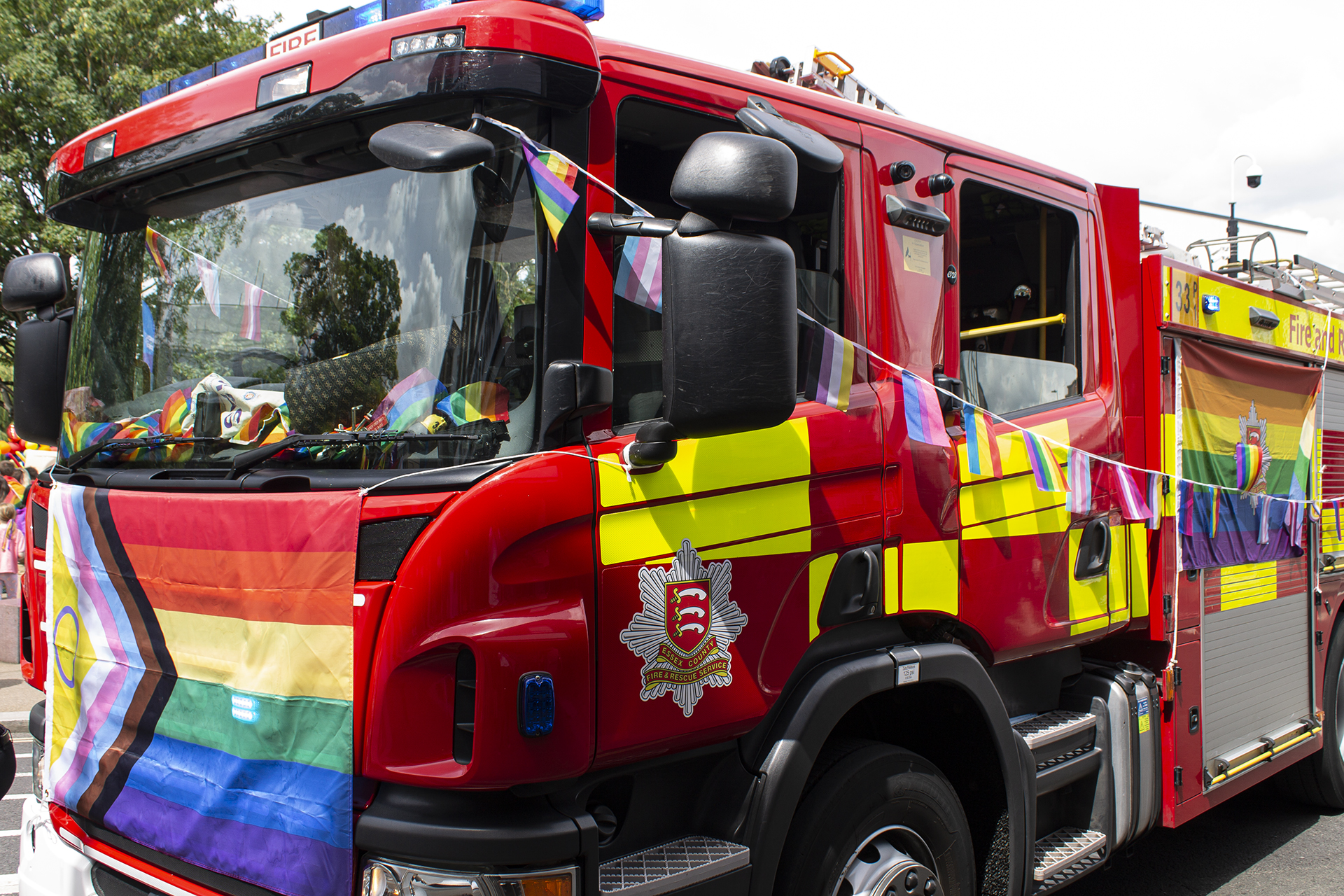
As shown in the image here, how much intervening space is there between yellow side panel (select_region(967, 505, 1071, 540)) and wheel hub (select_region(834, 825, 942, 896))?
35.7 inches

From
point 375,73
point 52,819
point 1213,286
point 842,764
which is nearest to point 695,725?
point 842,764

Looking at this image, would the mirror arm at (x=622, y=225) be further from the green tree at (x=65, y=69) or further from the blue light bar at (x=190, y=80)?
the green tree at (x=65, y=69)

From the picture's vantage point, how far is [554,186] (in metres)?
2.20

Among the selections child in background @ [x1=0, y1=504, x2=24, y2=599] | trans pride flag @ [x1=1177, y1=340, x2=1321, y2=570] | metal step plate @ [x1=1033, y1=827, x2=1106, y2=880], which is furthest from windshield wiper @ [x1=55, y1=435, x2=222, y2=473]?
child in background @ [x1=0, y1=504, x2=24, y2=599]

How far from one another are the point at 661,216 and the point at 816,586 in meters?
1.09

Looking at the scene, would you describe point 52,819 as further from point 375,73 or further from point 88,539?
point 375,73

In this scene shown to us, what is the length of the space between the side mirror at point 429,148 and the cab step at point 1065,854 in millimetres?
2750

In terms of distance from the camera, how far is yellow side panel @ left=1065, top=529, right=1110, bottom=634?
354 centimetres

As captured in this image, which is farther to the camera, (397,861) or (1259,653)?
(1259,653)

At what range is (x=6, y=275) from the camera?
3244 millimetres

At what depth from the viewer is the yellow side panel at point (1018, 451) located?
3133mm

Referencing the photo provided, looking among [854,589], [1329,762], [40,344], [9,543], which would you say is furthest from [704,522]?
[9,543]

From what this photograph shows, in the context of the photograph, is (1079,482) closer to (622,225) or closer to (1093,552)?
(1093,552)

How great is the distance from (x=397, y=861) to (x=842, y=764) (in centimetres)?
119
